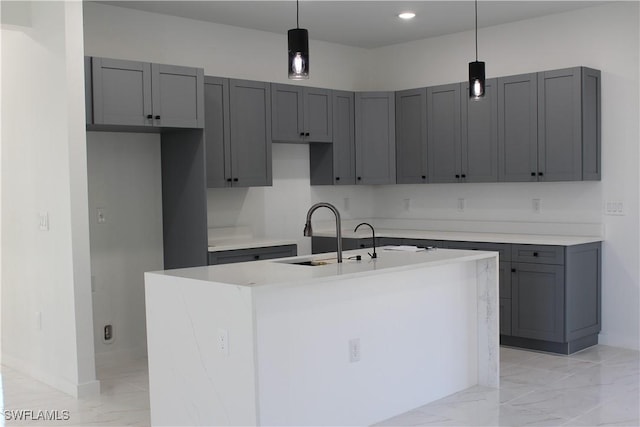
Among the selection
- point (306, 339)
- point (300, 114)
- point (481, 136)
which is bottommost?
point (306, 339)

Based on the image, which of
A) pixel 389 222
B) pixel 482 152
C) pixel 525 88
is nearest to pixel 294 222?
pixel 389 222

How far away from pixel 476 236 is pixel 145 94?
3.01 meters

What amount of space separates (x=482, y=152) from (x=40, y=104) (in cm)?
366

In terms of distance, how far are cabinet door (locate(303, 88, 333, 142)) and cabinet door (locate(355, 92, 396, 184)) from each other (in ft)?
1.28

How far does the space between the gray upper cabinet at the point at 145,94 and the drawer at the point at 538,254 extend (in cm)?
271

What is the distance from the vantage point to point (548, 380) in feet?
16.1

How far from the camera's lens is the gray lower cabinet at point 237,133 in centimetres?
577

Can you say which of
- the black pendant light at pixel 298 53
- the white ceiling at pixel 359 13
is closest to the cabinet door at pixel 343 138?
the white ceiling at pixel 359 13

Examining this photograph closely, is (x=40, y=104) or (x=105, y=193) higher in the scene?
(x=40, y=104)

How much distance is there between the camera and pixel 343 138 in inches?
269

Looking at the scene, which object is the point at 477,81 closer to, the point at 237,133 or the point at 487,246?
the point at 487,246

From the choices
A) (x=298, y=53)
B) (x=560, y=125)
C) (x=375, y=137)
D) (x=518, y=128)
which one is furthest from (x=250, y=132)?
(x=560, y=125)

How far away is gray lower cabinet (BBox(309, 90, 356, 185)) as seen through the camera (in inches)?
267

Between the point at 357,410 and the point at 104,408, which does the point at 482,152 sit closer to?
the point at 357,410
